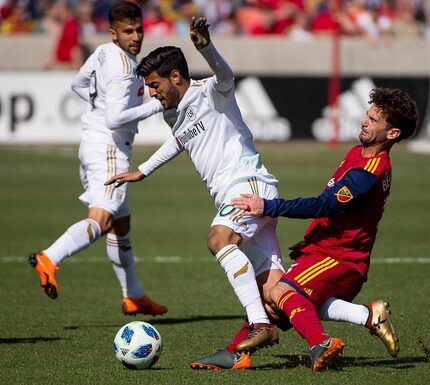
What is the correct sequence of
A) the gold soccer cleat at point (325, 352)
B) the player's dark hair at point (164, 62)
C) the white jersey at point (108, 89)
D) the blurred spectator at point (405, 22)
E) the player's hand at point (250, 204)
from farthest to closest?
the blurred spectator at point (405, 22) < the white jersey at point (108, 89) < the player's dark hair at point (164, 62) < the player's hand at point (250, 204) < the gold soccer cleat at point (325, 352)

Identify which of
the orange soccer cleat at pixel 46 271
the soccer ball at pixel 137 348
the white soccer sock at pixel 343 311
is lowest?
the orange soccer cleat at pixel 46 271

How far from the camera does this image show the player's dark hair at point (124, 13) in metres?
8.33

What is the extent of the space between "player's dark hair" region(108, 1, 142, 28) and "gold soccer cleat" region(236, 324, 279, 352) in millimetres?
3184

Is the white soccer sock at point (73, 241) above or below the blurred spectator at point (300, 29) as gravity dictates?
above

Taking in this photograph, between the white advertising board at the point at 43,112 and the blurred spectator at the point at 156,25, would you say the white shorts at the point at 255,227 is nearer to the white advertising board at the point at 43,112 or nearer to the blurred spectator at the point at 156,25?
the white advertising board at the point at 43,112

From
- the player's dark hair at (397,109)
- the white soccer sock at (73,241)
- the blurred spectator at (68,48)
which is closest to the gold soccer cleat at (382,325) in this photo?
the player's dark hair at (397,109)

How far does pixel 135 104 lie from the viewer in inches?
334

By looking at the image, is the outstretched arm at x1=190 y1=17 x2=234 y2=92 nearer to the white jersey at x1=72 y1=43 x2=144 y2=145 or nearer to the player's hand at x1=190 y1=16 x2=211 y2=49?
the player's hand at x1=190 y1=16 x2=211 y2=49

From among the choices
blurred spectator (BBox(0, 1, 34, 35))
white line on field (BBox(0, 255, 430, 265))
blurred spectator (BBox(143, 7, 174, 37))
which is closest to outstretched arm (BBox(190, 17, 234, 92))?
white line on field (BBox(0, 255, 430, 265))

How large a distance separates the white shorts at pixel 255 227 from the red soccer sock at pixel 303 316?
532mm

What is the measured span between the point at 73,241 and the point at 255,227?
193 cm

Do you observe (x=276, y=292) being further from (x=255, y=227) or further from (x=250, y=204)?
(x=250, y=204)

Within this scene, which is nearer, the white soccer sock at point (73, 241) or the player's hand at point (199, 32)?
the player's hand at point (199, 32)

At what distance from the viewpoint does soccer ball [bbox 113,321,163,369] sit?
20.6ft
